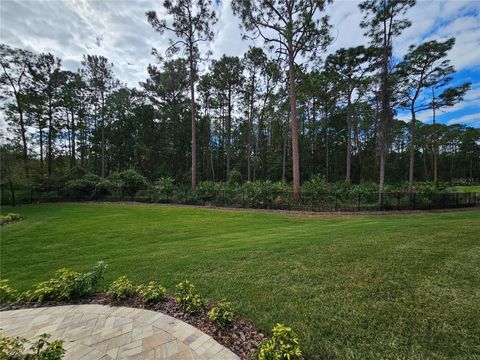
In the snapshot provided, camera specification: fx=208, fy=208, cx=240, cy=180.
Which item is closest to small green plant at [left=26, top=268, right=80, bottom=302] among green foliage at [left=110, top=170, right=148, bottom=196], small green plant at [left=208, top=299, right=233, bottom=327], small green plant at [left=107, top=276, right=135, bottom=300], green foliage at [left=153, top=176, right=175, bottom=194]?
small green plant at [left=107, top=276, right=135, bottom=300]

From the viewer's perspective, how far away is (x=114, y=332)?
7.66 ft

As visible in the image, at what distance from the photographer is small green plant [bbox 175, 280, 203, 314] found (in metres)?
2.61

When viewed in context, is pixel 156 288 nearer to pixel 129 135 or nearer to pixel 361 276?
pixel 361 276

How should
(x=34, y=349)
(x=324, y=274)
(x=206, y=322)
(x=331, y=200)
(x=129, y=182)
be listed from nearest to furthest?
(x=34, y=349) → (x=206, y=322) → (x=324, y=274) → (x=331, y=200) → (x=129, y=182)

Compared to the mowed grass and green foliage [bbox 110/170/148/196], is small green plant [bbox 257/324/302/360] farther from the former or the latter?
green foliage [bbox 110/170/148/196]

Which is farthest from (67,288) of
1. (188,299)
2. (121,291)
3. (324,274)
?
(324,274)

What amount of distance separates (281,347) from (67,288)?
10.6ft

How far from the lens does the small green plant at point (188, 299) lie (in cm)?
261

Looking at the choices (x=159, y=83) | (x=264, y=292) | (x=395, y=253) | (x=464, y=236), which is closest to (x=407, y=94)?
(x=464, y=236)

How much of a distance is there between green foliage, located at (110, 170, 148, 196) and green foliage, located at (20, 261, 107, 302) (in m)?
15.1

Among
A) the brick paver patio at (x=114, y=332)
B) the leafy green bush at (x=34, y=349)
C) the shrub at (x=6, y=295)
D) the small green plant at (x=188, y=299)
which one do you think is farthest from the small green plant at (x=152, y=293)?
the shrub at (x=6, y=295)

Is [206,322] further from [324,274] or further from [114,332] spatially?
[324,274]

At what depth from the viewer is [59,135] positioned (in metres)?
26.6

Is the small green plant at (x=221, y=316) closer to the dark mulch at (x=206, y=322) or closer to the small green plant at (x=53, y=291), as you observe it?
the dark mulch at (x=206, y=322)
